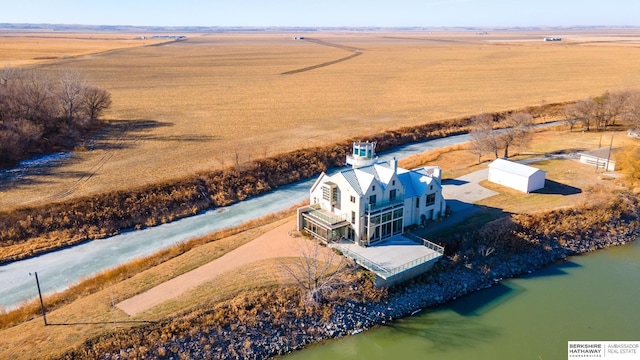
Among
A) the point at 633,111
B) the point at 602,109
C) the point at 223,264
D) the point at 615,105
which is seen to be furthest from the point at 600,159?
the point at 223,264

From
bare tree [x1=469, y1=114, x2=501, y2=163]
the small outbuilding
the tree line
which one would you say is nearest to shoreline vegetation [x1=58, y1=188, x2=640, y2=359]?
the small outbuilding

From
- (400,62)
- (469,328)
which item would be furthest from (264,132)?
(400,62)

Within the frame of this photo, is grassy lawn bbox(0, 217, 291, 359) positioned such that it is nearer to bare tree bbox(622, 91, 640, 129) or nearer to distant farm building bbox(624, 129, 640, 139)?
distant farm building bbox(624, 129, 640, 139)

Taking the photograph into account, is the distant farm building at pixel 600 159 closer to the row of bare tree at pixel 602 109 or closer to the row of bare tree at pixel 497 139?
the row of bare tree at pixel 497 139

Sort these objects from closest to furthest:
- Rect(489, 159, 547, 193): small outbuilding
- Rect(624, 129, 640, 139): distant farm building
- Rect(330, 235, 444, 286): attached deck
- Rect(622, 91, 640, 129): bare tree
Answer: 1. Rect(330, 235, 444, 286): attached deck
2. Rect(489, 159, 547, 193): small outbuilding
3. Rect(624, 129, 640, 139): distant farm building
4. Rect(622, 91, 640, 129): bare tree

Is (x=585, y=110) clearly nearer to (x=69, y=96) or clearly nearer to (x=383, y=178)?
(x=383, y=178)

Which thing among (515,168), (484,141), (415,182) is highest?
(484,141)
